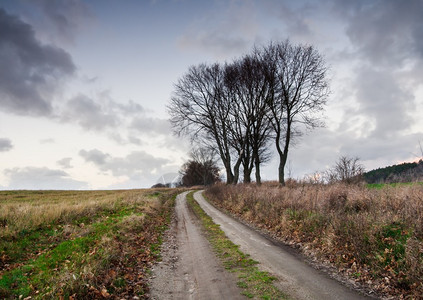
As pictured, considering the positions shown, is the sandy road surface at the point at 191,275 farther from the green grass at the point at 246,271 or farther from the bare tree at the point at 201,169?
the bare tree at the point at 201,169

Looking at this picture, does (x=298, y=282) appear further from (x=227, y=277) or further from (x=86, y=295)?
(x=86, y=295)

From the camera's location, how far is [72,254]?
321 inches

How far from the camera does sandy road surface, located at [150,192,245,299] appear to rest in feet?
19.3

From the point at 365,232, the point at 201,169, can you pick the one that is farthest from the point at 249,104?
the point at 201,169

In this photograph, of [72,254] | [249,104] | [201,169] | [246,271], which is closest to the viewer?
[246,271]

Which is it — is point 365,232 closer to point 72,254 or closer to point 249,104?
point 72,254

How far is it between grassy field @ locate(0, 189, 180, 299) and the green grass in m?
2.34

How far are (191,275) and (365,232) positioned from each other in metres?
5.03

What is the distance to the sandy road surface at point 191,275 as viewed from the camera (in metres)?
5.89

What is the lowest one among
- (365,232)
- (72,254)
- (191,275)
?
(191,275)

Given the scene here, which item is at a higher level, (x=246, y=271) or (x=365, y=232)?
(x=365, y=232)

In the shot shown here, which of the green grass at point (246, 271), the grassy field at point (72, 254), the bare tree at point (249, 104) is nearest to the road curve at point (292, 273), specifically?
the green grass at point (246, 271)

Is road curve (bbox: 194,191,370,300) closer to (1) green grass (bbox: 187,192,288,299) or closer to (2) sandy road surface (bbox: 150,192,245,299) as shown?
(1) green grass (bbox: 187,192,288,299)

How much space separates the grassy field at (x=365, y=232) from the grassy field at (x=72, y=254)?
5426mm
